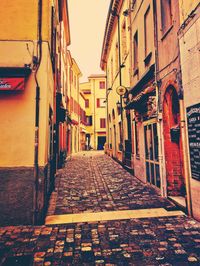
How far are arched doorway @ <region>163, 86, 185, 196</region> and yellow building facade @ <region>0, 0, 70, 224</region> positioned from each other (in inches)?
149

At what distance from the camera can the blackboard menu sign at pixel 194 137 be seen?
4432 mm

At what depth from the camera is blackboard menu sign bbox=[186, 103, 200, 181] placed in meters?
4.43

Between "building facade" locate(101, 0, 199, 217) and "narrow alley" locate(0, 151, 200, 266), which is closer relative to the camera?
"narrow alley" locate(0, 151, 200, 266)

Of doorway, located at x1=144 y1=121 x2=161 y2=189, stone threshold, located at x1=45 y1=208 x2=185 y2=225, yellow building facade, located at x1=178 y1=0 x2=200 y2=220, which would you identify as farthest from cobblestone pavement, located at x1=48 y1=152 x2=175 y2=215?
yellow building facade, located at x1=178 y1=0 x2=200 y2=220

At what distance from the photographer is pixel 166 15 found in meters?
6.59

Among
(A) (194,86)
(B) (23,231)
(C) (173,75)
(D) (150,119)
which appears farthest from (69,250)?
(D) (150,119)

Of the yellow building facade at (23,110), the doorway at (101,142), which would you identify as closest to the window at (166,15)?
the yellow building facade at (23,110)

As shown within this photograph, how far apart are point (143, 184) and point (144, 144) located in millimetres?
1687

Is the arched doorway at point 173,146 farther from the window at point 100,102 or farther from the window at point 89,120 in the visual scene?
the window at point 89,120

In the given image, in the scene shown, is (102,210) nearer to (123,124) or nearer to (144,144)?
(144,144)

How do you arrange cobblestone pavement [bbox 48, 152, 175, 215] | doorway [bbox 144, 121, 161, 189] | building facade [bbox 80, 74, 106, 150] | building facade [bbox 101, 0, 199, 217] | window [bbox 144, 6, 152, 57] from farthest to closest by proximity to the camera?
building facade [bbox 80, 74, 106, 150] → window [bbox 144, 6, 152, 57] → doorway [bbox 144, 121, 161, 189] → cobblestone pavement [bbox 48, 152, 175, 215] → building facade [bbox 101, 0, 199, 217]

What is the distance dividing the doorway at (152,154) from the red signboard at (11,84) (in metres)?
4.78

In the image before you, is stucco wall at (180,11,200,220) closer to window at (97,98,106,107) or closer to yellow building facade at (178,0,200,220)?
yellow building facade at (178,0,200,220)

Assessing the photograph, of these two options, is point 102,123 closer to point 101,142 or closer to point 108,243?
point 101,142
